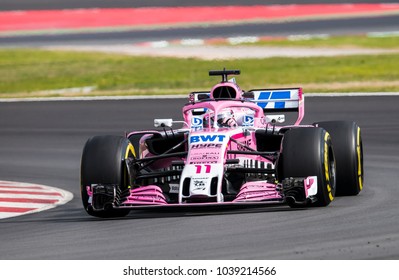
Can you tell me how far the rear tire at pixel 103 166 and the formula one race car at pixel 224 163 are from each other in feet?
0.04

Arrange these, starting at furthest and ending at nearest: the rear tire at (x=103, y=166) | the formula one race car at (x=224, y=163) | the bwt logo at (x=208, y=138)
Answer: the bwt logo at (x=208, y=138) → the rear tire at (x=103, y=166) → the formula one race car at (x=224, y=163)

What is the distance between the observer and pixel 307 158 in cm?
1219

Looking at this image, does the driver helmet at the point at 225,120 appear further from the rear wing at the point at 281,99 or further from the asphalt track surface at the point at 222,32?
the asphalt track surface at the point at 222,32

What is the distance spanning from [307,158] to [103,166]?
219 cm

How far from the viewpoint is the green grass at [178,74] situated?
1134 inches

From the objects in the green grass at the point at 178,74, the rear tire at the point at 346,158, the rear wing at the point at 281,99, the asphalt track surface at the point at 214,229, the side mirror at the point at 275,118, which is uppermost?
the green grass at the point at 178,74

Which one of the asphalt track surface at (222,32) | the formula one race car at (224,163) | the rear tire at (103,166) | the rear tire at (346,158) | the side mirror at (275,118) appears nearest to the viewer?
the formula one race car at (224,163)

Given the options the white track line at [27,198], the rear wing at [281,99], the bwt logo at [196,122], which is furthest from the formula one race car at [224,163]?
the white track line at [27,198]

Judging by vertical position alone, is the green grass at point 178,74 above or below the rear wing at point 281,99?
above

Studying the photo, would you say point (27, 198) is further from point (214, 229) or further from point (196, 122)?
point (214, 229)

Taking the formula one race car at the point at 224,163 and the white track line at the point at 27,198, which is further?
the white track line at the point at 27,198

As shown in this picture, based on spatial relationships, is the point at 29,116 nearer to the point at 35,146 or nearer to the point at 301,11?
the point at 35,146

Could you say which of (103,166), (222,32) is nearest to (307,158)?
(103,166)

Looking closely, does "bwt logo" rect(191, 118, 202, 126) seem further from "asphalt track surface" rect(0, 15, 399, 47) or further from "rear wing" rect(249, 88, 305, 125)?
"asphalt track surface" rect(0, 15, 399, 47)
